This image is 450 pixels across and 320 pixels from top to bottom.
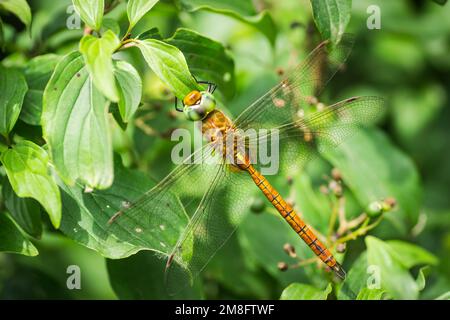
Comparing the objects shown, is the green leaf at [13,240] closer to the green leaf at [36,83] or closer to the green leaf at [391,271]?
the green leaf at [36,83]

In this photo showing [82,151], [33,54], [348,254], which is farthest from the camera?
[348,254]

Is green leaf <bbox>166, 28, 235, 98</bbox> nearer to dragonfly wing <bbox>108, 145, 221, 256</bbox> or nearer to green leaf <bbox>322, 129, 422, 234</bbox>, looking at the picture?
dragonfly wing <bbox>108, 145, 221, 256</bbox>

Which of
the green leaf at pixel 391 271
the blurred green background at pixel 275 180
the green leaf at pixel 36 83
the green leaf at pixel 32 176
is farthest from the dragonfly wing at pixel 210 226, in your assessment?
the green leaf at pixel 36 83

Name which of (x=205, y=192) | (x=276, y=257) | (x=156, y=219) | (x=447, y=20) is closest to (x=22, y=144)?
(x=156, y=219)

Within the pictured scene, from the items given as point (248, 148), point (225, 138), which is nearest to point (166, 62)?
point (225, 138)

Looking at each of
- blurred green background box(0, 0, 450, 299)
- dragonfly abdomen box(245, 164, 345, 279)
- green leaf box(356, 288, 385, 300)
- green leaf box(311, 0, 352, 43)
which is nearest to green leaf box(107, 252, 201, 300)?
blurred green background box(0, 0, 450, 299)

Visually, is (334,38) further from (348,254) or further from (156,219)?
(348,254)
